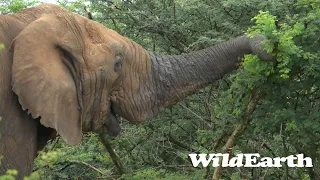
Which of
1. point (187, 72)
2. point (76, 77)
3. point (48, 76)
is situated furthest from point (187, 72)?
point (48, 76)

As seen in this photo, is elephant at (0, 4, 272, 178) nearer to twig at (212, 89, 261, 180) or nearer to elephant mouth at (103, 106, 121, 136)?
elephant mouth at (103, 106, 121, 136)

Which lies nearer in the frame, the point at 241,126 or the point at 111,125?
the point at 111,125

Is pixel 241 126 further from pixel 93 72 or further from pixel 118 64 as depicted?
pixel 93 72

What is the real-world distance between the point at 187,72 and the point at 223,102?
77cm

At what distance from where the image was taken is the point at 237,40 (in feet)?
14.3

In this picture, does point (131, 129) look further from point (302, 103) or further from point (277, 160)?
point (302, 103)

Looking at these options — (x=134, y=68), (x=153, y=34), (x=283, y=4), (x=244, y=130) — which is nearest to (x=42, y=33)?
(x=134, y=68)

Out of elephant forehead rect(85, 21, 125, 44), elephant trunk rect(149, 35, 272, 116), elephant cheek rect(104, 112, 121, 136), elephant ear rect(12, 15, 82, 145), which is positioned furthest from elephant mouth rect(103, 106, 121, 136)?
elephant forehead rect(85, 21, 125, 44)

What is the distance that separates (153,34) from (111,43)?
2524 millimetres

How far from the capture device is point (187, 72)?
449 cm

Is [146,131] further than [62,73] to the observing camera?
Yes

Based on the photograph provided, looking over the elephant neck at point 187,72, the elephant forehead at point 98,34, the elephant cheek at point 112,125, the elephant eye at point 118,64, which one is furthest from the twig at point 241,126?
the elephant forehead at point 98,34

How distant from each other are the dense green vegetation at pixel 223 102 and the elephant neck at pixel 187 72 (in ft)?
0.56

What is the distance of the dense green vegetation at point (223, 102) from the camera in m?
4.06
